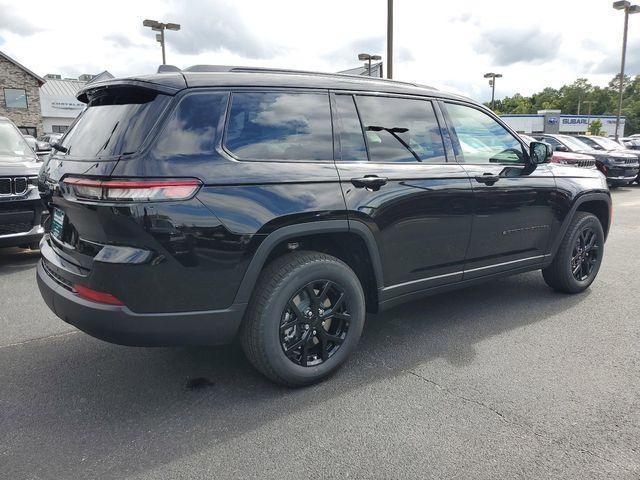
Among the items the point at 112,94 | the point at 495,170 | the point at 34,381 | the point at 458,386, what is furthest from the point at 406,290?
the point at 34,381

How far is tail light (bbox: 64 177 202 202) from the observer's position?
8.02 ft

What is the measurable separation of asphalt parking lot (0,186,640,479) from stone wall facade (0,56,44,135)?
45050 millimetres

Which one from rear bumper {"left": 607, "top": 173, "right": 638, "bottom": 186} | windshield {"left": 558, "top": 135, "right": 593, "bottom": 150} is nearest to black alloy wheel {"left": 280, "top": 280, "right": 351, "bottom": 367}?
windshield {"left": 558, "top": 135, "right": 593, "bottom": 150}

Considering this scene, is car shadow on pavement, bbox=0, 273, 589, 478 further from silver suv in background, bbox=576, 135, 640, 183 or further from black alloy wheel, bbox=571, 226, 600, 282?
silver suv in background, bbox=576, 135, 640, 183

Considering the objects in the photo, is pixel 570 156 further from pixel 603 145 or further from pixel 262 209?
pixel 262 209

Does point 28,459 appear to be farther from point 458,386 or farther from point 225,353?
point 458,386

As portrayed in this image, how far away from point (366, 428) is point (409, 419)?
26 cm

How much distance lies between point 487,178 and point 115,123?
8.62 feet

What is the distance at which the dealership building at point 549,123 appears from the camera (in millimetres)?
41625

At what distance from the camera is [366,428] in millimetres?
2652

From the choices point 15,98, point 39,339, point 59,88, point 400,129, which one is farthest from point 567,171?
point 59,88

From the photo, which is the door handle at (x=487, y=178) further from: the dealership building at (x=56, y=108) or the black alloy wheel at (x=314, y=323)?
the dealership building at (x=56, y=108)

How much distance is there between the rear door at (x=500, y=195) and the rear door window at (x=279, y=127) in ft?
3.96

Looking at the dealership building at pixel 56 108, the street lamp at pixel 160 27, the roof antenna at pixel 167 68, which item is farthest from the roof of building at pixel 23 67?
the roof antenna at pixel 167 68
